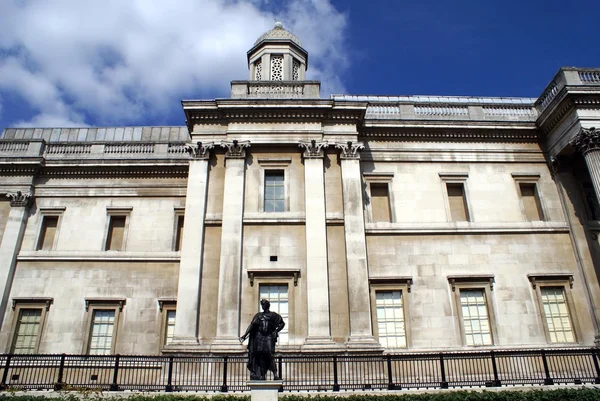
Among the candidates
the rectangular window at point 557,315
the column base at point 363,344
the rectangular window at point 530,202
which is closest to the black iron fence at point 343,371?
the column base at point 363,344

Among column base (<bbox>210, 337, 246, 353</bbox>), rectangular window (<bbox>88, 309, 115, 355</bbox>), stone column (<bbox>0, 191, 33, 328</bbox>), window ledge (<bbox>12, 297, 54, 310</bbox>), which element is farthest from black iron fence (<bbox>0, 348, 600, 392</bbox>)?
stone column (<bbox>0, 191, 33, 328</bbox>)

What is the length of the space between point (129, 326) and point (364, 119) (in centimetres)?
1434

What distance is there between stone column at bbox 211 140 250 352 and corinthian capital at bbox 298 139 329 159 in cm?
250

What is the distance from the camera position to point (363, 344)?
17047 mm

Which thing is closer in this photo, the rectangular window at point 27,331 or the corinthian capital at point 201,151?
the corinthian capital at point 201,151

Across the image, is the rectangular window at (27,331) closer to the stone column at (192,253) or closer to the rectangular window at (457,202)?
the stone column at (192,253)

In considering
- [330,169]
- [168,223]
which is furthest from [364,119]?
[168,223]

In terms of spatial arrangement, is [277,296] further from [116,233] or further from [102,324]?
[116,233]

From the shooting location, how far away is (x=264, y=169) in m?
20.4

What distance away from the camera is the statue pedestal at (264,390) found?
1112 centimetres

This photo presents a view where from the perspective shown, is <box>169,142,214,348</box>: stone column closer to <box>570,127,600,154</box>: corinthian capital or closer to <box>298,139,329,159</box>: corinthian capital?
<box>298,139,329,159</box>: corinthian capital

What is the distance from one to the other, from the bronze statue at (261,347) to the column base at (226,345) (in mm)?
4493

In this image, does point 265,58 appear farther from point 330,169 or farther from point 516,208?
point 516,208

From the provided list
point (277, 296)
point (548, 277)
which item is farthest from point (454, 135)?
point (277, 296)
